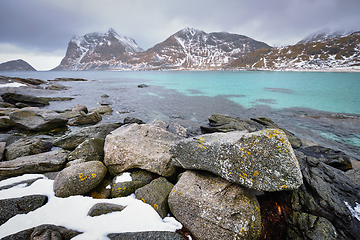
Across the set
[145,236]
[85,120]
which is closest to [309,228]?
[145,236]

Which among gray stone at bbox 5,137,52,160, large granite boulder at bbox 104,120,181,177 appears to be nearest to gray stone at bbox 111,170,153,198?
large granite boulder at bbox 104,120,181,177

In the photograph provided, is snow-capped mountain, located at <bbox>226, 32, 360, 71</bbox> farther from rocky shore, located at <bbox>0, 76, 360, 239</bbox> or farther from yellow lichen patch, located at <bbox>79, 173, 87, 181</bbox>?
yellow lichen patch, located at <bbox>79, 173, 87, 181</bbox>

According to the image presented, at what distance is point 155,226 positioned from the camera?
3818mm

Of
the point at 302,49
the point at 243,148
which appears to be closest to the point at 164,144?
the point at 243,148

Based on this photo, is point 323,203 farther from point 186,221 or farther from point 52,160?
point 52,160

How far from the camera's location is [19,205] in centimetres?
409

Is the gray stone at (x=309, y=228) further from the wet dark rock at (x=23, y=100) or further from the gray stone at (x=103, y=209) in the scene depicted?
the wet dark rock at (x=23, y=100)

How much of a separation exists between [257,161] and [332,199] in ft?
7.32

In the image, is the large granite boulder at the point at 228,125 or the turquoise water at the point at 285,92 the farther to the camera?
the turquoise water at the point at 285,92

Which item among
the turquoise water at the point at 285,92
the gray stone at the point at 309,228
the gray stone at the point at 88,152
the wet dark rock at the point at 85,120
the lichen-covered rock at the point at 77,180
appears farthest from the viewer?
A: the turquoise water at the point at 285,92

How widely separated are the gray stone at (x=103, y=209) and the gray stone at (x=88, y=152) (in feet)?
9.31

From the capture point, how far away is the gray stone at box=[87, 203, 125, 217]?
13.3 ft

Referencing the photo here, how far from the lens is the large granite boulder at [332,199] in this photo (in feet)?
11.2

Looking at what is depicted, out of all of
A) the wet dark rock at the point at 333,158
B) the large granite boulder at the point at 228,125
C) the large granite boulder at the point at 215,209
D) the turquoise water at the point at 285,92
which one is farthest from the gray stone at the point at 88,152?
the turquoise water at the point at 285,92
